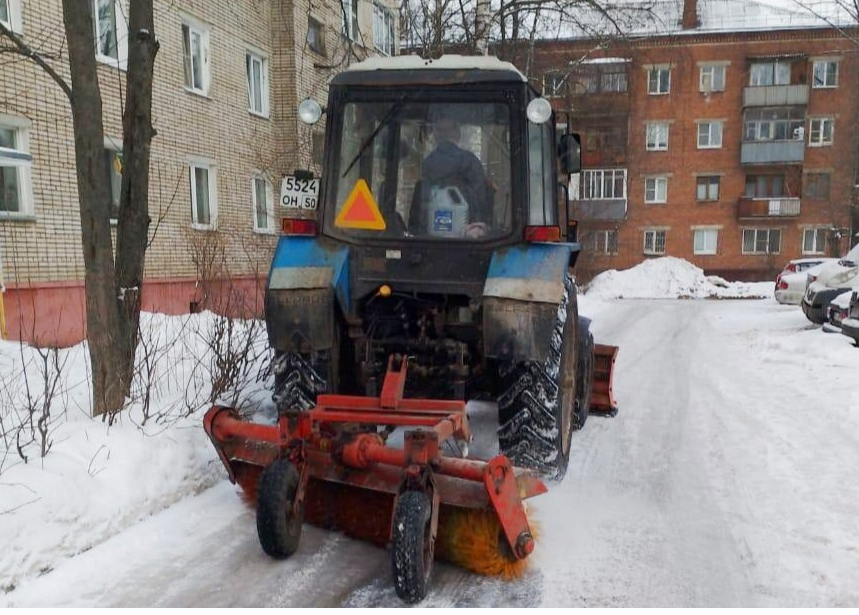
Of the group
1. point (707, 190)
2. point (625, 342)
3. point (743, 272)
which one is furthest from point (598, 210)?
point (625, 342)

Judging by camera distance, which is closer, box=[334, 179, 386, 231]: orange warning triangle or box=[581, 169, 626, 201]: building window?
box=[334, 179, 386, 231]: orange warning triangle

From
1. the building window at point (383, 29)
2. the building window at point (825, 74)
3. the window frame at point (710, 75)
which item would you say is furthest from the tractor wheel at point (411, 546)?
the building window at point (825, 74)

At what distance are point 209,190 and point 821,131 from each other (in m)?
30.8

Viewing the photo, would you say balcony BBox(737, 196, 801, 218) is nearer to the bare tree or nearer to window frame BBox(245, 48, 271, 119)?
window frame BBox(245, 48, 271, 119)

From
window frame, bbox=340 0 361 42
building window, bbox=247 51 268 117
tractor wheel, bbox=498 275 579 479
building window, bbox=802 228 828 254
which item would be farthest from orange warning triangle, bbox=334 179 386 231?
building window, bbox=802 228 828 254

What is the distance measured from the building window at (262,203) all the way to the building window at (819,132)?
28.5 m

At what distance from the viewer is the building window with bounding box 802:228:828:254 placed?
33125mm

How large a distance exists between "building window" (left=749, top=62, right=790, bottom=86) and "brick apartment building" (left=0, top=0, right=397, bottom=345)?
21697mm

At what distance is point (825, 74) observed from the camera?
33.0m

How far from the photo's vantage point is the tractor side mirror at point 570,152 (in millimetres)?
5094

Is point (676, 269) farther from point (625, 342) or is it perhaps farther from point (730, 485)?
point (730, 485)

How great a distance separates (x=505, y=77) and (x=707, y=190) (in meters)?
33.0

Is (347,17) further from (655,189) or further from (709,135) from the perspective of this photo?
(709,135)

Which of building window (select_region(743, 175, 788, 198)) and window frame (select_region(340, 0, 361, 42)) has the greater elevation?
window frame (select_region(340, 0, 361, 42))
